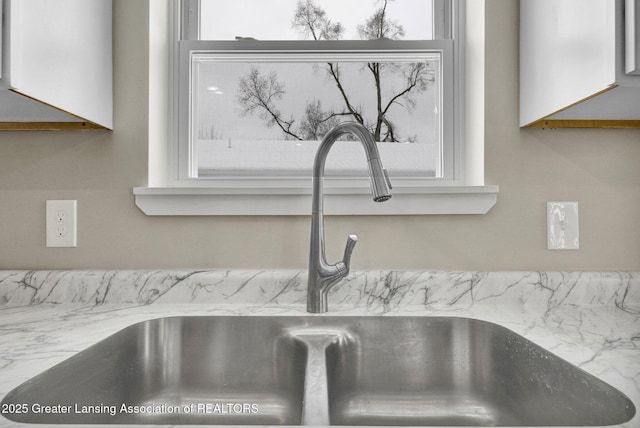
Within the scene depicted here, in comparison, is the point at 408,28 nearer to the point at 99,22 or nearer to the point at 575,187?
the point at 575,187

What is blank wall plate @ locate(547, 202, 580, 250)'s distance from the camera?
39.0 inches

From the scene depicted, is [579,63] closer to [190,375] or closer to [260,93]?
[260,93]

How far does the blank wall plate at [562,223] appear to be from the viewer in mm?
990

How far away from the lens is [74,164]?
99cm

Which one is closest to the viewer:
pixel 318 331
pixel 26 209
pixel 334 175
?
pixel 318 331

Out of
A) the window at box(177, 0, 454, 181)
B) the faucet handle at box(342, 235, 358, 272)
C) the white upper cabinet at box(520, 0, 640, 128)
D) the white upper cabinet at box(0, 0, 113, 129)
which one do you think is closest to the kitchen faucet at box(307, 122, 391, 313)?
the faucet handle at box(342, 235, 358, 272)

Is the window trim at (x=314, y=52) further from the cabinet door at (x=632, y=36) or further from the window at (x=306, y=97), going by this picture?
the cabinet door at (x=632, y=36)

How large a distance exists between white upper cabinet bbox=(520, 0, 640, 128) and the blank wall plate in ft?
0.69

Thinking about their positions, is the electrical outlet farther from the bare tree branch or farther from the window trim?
the bare tree branch

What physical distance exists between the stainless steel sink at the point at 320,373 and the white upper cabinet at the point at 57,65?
1.65 feet

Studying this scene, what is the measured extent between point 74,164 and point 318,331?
0.76m

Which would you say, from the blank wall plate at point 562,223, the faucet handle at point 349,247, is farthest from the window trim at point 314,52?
the faucet handle at point 349,247

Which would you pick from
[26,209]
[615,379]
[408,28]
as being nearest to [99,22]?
[26,209]

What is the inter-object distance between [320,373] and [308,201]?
45 cm
